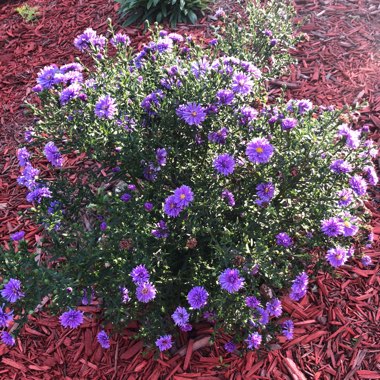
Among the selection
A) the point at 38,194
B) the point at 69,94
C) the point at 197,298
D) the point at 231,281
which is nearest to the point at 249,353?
the point at 197,298

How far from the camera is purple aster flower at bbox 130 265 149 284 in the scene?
7.41ft

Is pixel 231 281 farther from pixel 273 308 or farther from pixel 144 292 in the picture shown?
pixel 273 308

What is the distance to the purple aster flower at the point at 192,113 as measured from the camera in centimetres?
229

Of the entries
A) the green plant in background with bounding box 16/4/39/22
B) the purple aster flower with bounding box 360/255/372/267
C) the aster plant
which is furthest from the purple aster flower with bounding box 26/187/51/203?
the green plant in background with bounding box 16/4/39/22

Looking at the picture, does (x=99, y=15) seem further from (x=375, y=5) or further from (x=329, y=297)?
(x=329, y=297)

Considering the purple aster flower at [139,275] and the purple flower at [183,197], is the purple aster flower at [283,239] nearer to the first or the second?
the purple flower at [183,197]

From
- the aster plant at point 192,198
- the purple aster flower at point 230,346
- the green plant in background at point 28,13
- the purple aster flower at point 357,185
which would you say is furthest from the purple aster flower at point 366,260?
the green plant in background at point 28,13

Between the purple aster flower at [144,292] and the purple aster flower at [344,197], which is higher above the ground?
the purple aster flower at [144,292]

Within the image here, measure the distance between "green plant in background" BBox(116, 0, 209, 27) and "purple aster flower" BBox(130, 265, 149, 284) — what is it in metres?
3.62

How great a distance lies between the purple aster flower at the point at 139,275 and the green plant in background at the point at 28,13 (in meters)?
4.66

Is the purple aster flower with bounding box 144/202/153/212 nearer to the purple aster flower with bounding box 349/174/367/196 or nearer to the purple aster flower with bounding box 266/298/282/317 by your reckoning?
the purple aster flower with bounding box 266/298/282/317

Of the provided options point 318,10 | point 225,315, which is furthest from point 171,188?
point 318,10

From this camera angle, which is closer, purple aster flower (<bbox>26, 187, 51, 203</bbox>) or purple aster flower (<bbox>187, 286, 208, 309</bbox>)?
purple aster flower (<bbox>187, 286, 208, 309</bbox>)

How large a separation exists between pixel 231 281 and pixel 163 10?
3924mm
